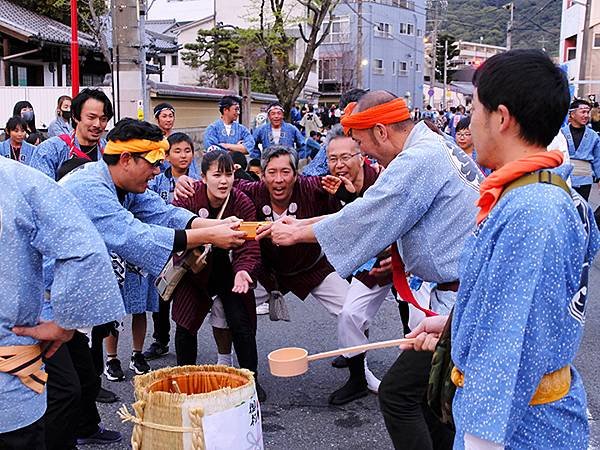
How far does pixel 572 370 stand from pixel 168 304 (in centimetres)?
393

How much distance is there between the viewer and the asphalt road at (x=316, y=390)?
4129mm

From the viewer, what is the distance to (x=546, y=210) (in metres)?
1.77

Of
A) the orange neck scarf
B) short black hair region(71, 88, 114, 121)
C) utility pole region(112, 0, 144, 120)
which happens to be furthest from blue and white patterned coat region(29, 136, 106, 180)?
utility pole region(112, 0, 144, 120)

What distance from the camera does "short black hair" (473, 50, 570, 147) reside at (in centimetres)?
184

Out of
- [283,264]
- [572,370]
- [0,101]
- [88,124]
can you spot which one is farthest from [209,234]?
[0,101]

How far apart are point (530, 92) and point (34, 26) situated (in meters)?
18.4

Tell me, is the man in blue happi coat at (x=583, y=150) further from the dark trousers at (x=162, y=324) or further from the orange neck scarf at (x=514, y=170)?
the orange neck scarf at (x=514, y=170)

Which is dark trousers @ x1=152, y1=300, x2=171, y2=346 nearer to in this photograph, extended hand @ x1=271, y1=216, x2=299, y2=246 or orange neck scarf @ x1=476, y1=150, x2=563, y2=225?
extended hand @ x1=271, y1=216, x2=299, y2=246

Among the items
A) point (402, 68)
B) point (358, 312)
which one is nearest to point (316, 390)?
point (358, 312)

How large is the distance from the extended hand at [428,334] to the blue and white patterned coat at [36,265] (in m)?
1.18

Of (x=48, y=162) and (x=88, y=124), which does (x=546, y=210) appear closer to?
(x=88, y=124)

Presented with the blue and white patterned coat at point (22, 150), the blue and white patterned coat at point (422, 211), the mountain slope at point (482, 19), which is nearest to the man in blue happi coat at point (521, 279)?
the blue and white patterned coat at point (422, 211)

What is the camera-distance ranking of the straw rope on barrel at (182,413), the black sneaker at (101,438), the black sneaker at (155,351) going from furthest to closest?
the black sneaker at (155,351)
the black sneaker at (101,438)
the straw rope on barrel at (182,413)

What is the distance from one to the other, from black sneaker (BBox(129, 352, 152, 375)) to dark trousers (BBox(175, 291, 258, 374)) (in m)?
0.51
